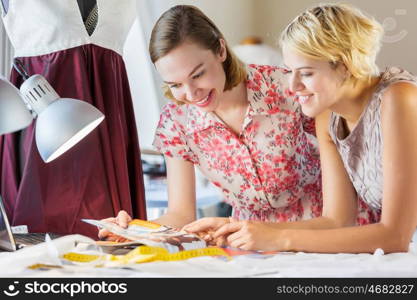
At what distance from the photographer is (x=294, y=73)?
4.00 feet

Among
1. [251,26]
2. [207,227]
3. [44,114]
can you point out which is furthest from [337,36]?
[251,26]

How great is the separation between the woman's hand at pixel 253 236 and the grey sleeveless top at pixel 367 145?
0.82 ft

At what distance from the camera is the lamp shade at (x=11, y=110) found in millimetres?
1063

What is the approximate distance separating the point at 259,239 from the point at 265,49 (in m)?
1.15

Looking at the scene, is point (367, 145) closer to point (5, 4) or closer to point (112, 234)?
point (112, 234)

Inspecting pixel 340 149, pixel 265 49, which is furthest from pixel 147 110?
pixel 340 149

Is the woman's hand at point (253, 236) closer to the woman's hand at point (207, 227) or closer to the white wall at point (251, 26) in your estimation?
the woman's hand at point (207, 227)

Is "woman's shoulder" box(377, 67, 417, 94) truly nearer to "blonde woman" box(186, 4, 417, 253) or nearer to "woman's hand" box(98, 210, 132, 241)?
"blonde woman" box(186, 4, 417, 253)

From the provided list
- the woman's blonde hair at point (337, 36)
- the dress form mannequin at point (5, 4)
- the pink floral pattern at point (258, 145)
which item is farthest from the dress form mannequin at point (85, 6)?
the woman's blonde hair at point (337, 36)

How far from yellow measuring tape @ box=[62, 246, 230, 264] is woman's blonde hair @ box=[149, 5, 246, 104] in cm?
53

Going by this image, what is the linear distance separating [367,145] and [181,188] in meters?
0.45

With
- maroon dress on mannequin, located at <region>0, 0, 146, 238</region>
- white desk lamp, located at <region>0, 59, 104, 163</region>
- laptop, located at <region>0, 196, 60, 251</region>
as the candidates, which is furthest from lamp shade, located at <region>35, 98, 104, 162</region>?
maroon dress on mannequin, located at <region>0, 0, 146, 238</region>

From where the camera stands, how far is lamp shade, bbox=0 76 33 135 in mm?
1063

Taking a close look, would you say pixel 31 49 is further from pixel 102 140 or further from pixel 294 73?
pixel 294 73
